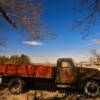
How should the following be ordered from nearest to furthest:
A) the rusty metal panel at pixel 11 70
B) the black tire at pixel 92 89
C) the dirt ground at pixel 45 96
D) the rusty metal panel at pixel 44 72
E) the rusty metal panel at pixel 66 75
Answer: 1. the dirt ground at pixel 45 96
2. the black tire at pixel 92 89
3. the rusty metal panel at pixel 66 75
4. the rusty metal panel at pixel 44 72
5. the rusty metal panel at pixel 11 70

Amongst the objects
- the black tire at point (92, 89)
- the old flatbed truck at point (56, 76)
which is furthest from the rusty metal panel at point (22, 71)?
the black tire at point (92, 89)

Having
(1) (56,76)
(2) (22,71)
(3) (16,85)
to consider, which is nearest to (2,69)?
(2) (22,71)

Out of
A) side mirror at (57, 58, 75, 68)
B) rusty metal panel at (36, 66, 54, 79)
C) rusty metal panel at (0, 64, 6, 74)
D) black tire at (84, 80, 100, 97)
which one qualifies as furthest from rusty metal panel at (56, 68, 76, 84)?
rusty metal panel at (0, 64, 6, 74)

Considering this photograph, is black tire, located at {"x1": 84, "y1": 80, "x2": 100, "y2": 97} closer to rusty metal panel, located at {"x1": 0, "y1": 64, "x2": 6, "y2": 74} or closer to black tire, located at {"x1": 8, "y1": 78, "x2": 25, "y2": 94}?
black tire, located at {"x1": 8, "y1": 78, "x2": 25, "y2": 94}

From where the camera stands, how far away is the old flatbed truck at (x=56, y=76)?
14.7m

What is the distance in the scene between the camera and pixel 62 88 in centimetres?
1672

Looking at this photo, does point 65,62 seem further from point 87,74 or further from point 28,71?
point 28,71

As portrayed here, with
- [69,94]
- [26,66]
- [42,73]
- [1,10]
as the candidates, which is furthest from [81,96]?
[1,10]

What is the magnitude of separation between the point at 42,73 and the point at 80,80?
2278 mm

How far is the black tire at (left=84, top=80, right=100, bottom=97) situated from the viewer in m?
14.2

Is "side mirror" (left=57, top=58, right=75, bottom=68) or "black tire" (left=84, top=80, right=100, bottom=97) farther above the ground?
"side mirror" (left=57, top=58, right=75, bottom=68)

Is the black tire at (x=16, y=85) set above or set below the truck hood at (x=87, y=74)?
below

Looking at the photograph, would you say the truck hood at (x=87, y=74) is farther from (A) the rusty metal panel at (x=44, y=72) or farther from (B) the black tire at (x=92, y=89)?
(A) the rusty metal panel at (x=44, y=72)

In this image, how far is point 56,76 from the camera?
1541cm
